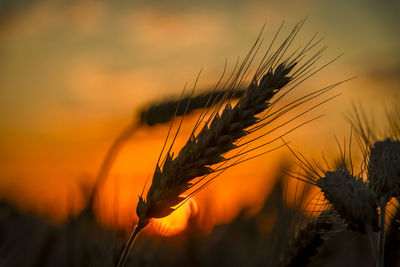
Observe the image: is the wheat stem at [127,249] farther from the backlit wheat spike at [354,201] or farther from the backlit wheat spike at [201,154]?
the backlit wheat spike at [354,201]

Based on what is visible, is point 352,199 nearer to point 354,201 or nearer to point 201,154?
point 354,201

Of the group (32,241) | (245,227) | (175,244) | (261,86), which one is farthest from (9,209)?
(261,86)

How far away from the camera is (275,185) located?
398cm

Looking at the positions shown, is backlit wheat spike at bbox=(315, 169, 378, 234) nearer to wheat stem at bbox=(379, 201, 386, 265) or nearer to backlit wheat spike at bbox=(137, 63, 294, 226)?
wheat stem at bbox=(379, 201, 386, 265)

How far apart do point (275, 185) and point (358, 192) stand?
8.92 feet

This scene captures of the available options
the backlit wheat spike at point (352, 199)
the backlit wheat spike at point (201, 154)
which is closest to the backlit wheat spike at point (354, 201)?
the backlit wheat spike at point (352, 199)

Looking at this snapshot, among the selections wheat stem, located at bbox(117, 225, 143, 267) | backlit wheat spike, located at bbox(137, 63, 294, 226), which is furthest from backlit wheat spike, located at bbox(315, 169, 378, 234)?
wheat stem, located at bbox(117, 225, 143, 267)

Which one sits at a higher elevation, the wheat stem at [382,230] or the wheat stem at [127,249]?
the wheat stem at [382,230]

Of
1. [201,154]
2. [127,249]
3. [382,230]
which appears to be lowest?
[127,249]

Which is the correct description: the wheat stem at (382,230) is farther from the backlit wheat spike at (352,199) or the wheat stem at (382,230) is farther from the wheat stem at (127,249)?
the wheat stem at (127,249)

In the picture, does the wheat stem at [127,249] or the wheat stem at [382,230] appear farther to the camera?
the wheat stem at [382,230]

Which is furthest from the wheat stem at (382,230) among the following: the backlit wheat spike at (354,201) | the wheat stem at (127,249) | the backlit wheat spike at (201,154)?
the wheat stem at (127,249)

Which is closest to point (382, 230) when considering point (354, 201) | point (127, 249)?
point (354, 201)

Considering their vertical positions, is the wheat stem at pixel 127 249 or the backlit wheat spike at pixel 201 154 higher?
the backlit wheat spike at pixel 201 154
